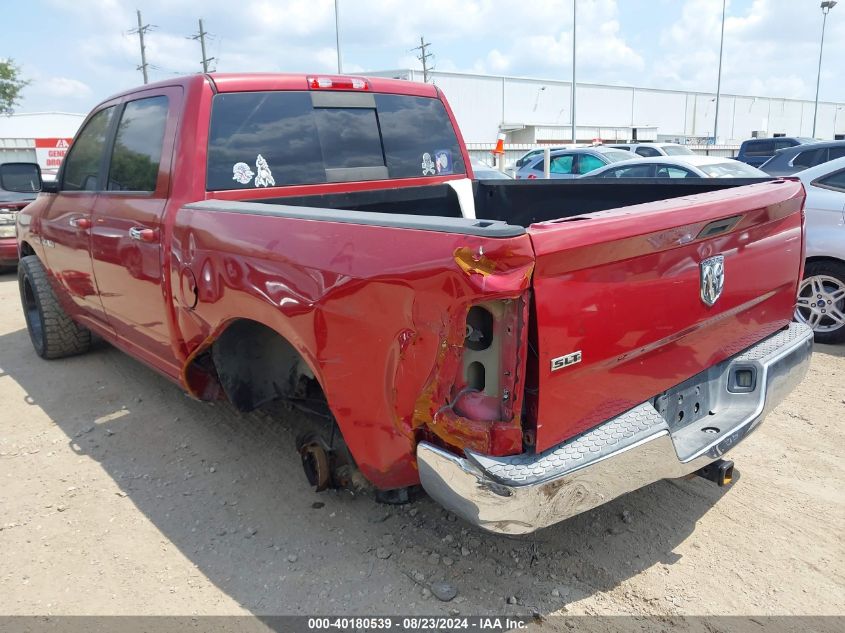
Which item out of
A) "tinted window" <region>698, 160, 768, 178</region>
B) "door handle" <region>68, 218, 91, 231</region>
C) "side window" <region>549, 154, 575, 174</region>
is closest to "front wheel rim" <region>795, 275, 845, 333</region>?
"tinted window" <region>698, 160, 768, 178</region>

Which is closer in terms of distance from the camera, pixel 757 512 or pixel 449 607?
pixel 449 607

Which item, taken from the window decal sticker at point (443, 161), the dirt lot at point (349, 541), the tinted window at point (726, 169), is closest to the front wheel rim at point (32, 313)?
the dirt lot at point (349, 541)

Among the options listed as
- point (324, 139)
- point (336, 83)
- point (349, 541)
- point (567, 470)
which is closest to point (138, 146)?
point (324, 139)

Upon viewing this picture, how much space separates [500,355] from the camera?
Result: 6.50 feet

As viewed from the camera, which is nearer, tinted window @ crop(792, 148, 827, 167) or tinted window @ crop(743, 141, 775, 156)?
tinted window @ crop(792, 148, 827, 167)

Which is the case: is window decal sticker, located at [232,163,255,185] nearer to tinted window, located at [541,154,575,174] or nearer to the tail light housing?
the tail light housing

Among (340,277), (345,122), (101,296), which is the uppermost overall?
(345,122)

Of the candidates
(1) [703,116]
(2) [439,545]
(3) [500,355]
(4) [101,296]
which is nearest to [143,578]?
(2) [439,545]

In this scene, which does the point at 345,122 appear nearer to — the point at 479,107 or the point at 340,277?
the point at 340,277

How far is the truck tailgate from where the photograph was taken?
1995mm

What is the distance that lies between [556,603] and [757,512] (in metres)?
1.22

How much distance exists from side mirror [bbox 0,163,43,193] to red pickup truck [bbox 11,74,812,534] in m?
0.89

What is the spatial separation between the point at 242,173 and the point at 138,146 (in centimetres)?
80

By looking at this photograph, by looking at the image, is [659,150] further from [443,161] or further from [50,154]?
[50,154]
